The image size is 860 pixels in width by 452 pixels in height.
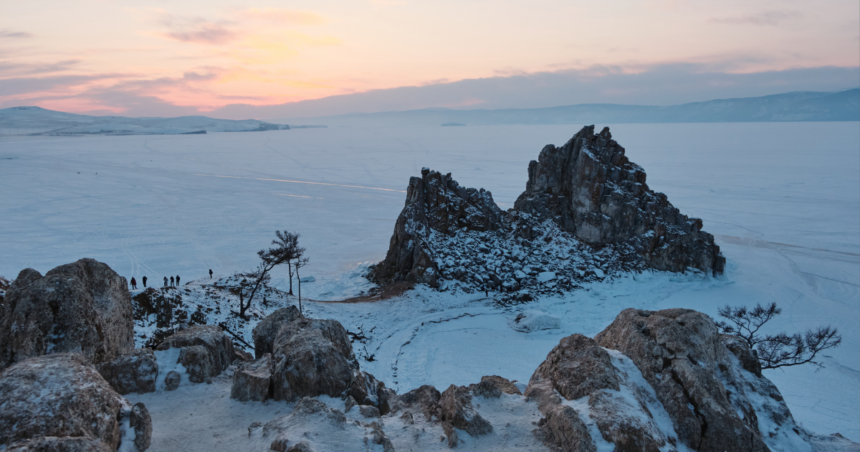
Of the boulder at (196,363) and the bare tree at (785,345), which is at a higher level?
the boulder at (196,363)

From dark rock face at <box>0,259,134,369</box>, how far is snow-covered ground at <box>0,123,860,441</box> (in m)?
14.0

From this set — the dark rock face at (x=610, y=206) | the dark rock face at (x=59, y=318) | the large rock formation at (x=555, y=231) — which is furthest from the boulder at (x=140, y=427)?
the dark rock face at (x=610, y=206)

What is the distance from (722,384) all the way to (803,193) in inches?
3387

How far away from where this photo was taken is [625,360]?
13.6m

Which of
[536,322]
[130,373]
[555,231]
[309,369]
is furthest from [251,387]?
[555,231]

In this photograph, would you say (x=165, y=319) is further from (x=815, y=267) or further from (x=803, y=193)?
(x=803, y=193)

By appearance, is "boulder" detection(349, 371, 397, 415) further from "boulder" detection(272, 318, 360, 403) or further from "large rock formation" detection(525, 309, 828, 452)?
"large rock formation" detection(525, 309, 828, 452)

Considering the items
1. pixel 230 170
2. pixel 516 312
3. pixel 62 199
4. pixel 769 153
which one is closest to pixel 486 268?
pixel 516 312

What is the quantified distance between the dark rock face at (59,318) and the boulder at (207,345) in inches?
71.6

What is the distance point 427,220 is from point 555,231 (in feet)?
40.4

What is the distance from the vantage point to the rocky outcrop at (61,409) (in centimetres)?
913

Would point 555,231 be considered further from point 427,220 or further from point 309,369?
point 309,369

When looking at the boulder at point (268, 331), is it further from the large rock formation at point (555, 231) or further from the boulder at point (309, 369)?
the large rock formation at point (555, 231)

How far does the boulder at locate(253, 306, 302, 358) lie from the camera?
19125 millimetres
